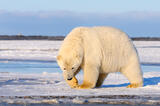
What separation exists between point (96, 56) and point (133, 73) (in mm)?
931

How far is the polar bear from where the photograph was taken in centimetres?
840

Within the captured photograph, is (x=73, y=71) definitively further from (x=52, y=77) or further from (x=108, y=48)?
(x=52, y=77)

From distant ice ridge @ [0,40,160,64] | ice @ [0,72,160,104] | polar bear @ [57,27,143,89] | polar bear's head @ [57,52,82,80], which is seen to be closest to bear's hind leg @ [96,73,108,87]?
polar bear @ [57,27,143,89]

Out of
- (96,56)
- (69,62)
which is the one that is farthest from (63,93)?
(96,56)

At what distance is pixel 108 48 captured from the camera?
8.93 metres

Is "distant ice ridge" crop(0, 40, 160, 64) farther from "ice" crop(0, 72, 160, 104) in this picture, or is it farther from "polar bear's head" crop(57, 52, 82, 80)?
"polar bear's head" crop(57, 52, 82, 80)

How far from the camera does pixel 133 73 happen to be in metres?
9.08

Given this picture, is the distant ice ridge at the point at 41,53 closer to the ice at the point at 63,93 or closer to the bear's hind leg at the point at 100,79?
the bear's hind leg at the point at 100,79

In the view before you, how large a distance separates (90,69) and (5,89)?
164cm

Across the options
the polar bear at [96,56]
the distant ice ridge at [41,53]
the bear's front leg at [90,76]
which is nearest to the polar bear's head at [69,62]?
the polar bear at [96,56]

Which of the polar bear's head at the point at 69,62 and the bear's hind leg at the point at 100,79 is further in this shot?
the bear's hind leg at the point at 100,79

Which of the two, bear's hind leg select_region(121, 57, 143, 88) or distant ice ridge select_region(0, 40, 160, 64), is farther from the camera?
distant ice ridge select_region(0, 40, 160, 64)

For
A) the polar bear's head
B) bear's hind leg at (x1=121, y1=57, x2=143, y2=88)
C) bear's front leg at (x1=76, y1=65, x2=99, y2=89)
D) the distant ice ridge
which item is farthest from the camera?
the distant ice ridge

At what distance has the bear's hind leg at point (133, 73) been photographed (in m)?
9.06
